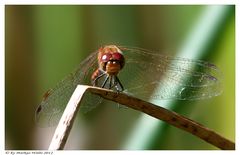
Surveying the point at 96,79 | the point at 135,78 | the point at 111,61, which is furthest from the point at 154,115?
the point at 135,78

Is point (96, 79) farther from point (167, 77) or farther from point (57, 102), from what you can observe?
point (167, 77)

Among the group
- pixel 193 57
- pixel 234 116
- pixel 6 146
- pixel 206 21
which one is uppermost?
pixel 206 21

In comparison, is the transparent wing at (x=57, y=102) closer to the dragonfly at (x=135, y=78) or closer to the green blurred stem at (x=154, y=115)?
the dragonfly at (x=135, y=78)

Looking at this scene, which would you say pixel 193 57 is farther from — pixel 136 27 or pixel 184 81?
pixel 136 27

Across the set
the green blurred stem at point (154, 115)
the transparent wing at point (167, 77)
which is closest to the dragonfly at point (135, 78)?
the transparent wing at point (167, 77)

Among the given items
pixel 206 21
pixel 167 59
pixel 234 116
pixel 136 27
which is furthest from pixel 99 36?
pixel 234 116

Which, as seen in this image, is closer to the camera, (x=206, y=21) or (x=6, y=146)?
(x=206, y=21)
